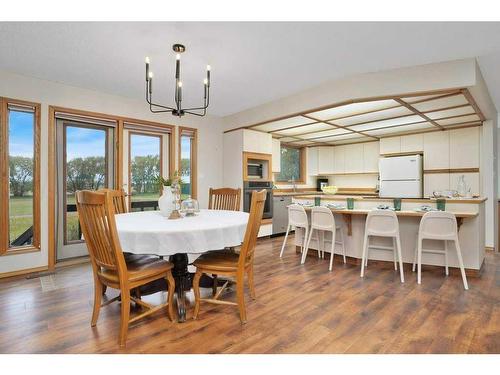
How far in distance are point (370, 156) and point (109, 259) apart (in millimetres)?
6014

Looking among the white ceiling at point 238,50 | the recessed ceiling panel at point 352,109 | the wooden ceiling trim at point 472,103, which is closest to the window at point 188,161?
the white ceiling at point 238,50

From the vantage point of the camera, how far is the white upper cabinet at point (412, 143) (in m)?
5.49

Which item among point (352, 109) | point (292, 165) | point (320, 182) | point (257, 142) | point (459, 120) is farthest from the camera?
point (320, 182)

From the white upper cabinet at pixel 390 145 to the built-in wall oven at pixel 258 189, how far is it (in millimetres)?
A: 2645

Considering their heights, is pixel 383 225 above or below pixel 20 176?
below

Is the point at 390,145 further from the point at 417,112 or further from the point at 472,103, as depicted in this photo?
the point at 472,103

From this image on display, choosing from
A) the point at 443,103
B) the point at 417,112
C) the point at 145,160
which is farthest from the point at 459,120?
the point at 145,160

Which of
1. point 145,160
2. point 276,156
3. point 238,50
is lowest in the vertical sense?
point 145,160

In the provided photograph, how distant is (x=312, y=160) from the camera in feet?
23.6

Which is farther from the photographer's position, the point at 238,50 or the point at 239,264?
the point at 238,50

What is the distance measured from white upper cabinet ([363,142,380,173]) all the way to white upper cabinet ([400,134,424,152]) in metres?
0.63

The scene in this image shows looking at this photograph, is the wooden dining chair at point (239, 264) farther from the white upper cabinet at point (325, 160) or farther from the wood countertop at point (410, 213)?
the white upper cabinet at point (325, 160)
